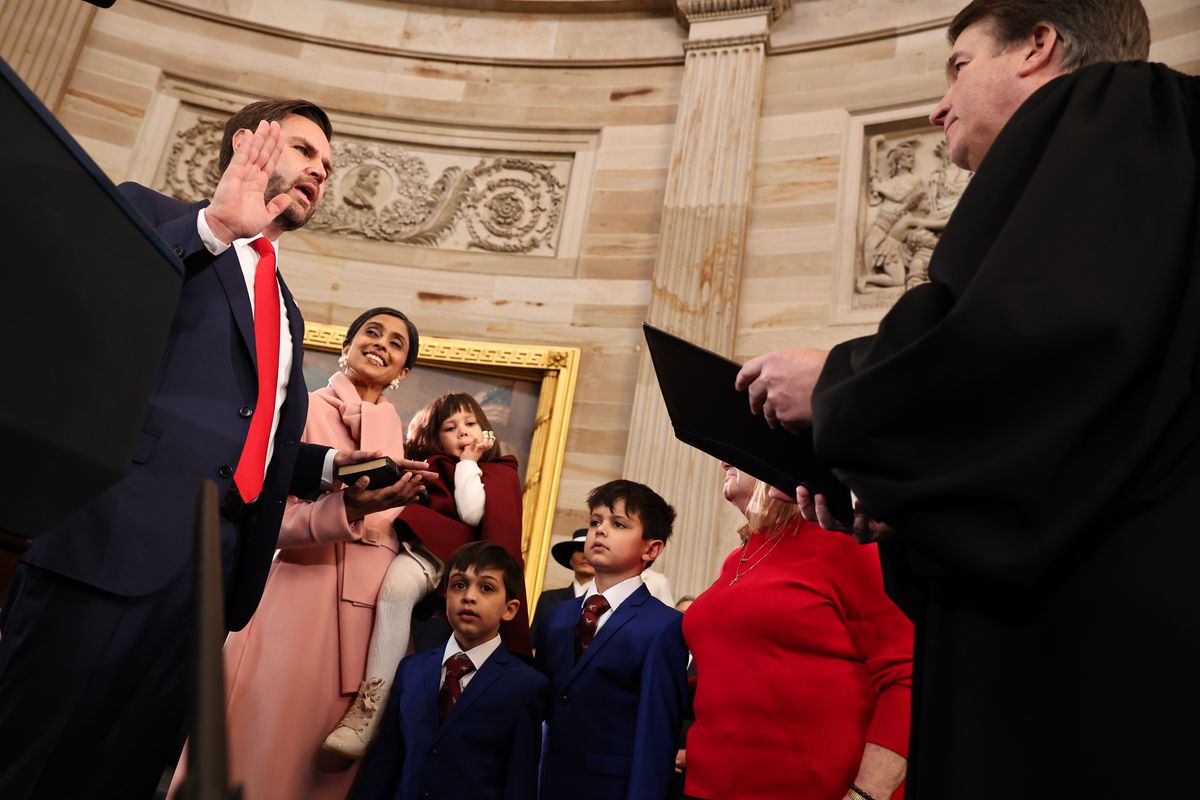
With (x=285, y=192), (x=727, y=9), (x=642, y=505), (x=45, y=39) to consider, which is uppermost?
(x=727, y=9)

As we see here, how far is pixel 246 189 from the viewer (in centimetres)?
210

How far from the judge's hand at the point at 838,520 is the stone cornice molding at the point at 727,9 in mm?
6637

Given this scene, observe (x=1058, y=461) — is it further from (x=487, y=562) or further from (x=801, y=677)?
(x=487, y=562)

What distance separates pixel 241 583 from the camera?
87.7 inches

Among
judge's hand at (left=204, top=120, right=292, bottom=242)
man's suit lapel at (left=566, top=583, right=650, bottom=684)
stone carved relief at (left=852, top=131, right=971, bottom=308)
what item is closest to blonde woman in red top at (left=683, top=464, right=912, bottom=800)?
man's suit lapel at (left=566, top=583, right=650, bottom=684)

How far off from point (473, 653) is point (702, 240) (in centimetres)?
444

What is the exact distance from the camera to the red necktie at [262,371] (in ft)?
6.92

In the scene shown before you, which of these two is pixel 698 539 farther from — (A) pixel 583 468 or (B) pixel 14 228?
(B) pixel 14 228

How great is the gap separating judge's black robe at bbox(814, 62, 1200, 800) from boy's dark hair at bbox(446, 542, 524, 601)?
2.22 m

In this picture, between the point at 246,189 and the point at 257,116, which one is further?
the point at 257,116

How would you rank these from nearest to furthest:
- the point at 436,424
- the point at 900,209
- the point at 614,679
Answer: the point at 614,679, the point at 436,424, the point at 900,209

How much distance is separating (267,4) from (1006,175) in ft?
27.5

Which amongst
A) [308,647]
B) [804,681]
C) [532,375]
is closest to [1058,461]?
[804,681]

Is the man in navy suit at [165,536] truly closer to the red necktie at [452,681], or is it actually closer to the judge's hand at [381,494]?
the judge's hand at [381,494]
